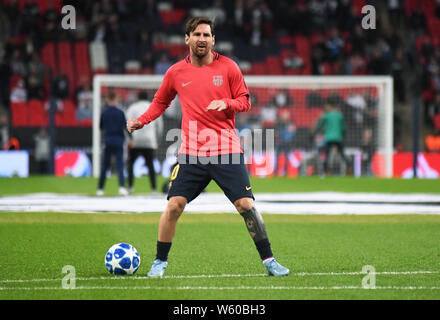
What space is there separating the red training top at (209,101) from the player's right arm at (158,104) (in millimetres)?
121

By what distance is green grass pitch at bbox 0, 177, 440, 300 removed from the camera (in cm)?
633

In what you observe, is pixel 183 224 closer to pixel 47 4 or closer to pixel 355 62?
pixel 355 62

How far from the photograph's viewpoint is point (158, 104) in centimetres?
739

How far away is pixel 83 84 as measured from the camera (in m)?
27.5


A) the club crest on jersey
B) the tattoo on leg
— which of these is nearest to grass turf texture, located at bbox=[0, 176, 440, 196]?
the tattoo on leg

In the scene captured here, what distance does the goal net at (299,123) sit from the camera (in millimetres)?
24156

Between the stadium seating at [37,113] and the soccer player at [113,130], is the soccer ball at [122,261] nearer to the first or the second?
the soccer player at [113,130]

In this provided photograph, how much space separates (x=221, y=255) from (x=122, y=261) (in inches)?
65.2

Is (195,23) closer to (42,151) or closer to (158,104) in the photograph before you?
(158,104)

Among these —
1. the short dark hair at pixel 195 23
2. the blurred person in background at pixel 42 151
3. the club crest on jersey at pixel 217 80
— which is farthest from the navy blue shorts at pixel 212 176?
the blurred person in background at pixel 42 151

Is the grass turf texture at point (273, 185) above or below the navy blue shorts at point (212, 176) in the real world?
below

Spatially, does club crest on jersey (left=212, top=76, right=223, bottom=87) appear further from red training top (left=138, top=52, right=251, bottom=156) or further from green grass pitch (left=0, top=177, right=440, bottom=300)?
green grass pitch (left=0, top=177, right=440, bottom=300)

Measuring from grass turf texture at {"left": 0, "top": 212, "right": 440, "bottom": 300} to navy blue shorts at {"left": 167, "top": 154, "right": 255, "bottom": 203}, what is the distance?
30.0 inches

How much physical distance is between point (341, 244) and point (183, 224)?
2974 mm
